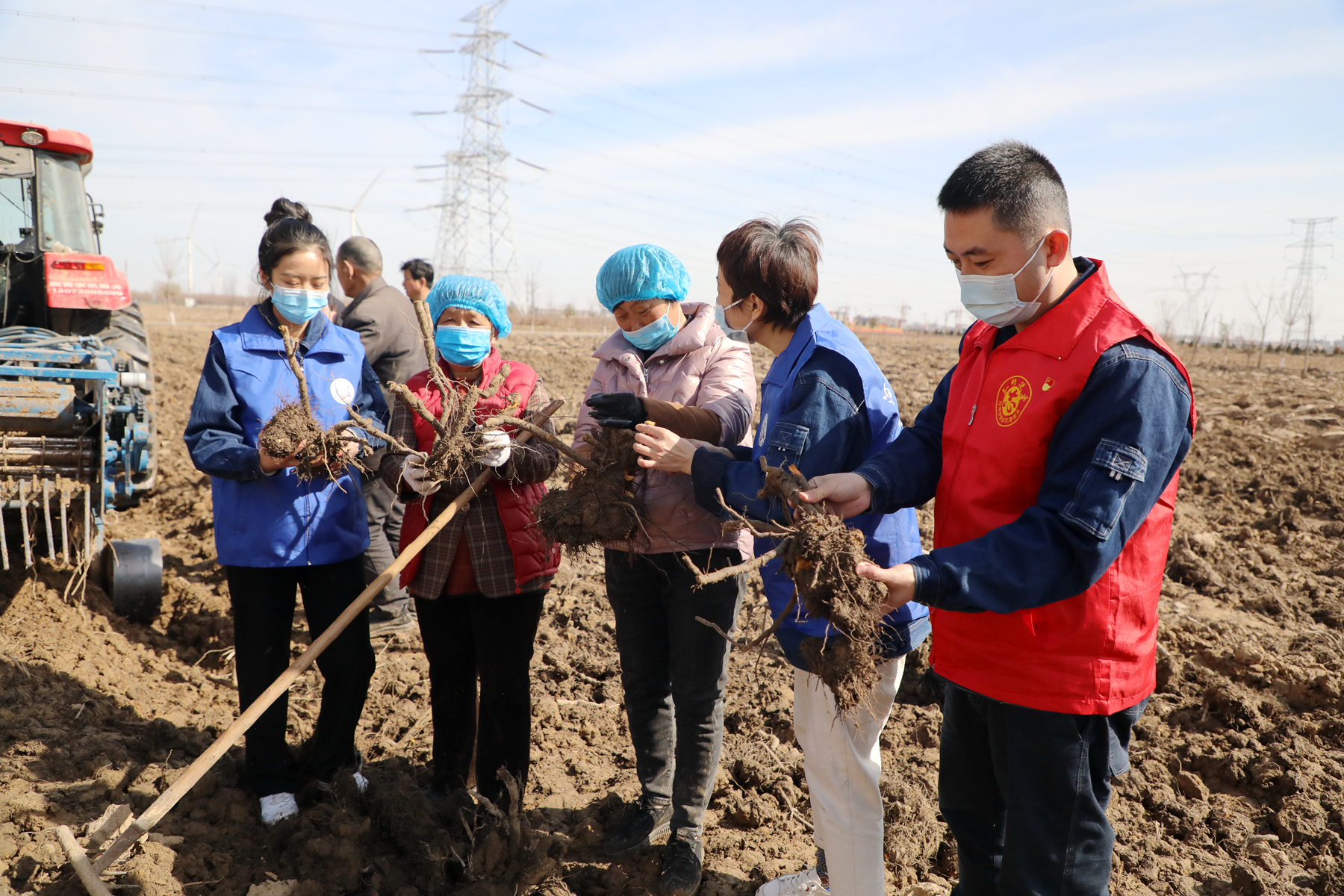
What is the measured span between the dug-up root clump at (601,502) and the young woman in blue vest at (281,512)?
0.76 meters

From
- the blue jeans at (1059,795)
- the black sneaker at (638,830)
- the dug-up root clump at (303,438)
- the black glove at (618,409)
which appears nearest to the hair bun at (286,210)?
the dug-up root clump at (303,438)

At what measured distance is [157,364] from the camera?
11695mm

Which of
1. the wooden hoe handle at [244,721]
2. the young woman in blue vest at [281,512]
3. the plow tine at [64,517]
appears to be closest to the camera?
the wooden hoe handle at [244,721]

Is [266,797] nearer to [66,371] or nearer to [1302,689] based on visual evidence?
[66,371]

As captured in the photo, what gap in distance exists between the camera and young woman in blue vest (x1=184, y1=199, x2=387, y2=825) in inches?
103

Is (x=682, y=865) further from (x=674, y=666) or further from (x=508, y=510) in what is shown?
(x=508, y=510)

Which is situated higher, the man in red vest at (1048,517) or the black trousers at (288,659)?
the man in red vest at (1048,517)

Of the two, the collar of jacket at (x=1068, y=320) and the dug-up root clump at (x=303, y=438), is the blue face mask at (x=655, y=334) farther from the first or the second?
the collar of jacket at (x=1068, y=320)

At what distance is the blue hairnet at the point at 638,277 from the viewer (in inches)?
99.0

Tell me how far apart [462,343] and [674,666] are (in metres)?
1.29

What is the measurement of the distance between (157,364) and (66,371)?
9106 millimetres

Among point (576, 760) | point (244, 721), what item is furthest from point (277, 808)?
point (576, 760)

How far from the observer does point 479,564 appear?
8.63 feet

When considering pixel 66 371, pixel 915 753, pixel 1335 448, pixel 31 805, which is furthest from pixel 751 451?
pixel 1335 448
